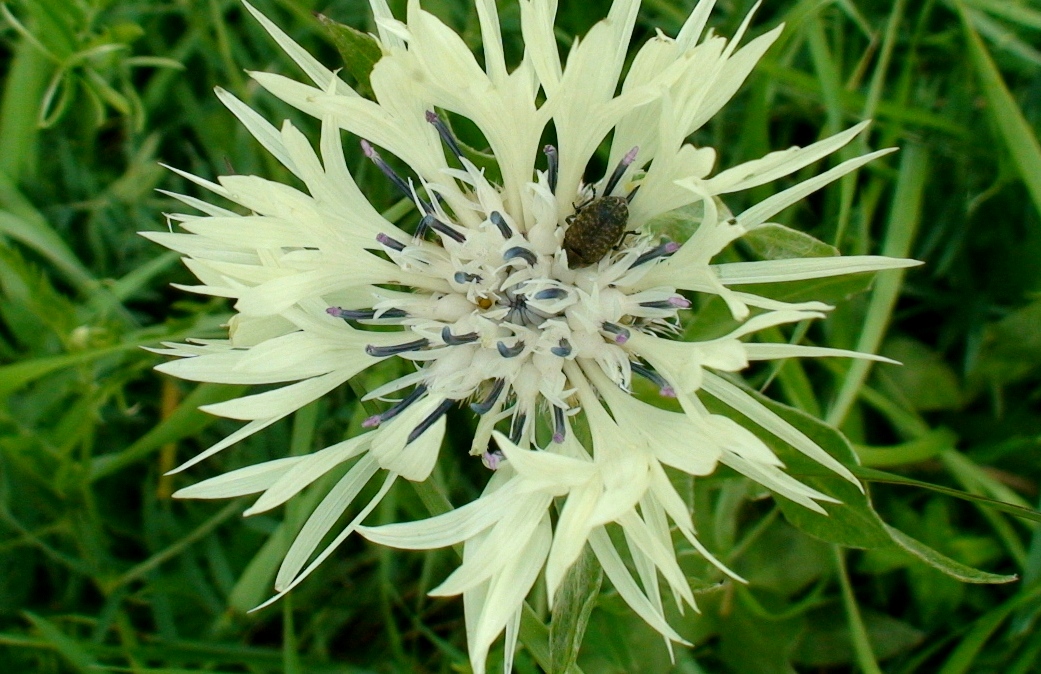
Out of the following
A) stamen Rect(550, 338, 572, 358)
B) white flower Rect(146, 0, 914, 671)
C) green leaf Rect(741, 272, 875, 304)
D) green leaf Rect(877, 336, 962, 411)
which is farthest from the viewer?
green leaf Rect(877, 336, 962, 411)

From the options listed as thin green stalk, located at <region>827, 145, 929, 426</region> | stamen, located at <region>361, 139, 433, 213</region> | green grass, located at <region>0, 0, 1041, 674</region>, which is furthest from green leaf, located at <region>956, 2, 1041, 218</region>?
stamen, located at <region>361, 139, 433, 213</region>

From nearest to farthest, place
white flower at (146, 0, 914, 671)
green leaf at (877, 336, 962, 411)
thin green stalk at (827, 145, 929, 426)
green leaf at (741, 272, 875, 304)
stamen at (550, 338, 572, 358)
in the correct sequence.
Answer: white flower at (146, 0, 914, 671) → stamen at (550, 338, 572, 358) → green leaf at (741, 272, 875, 304) → thin green stalk at (827, 145, 929, 426) → green leaf at (877, 336, 962, 411)

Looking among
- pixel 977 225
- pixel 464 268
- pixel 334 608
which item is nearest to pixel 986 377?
pixel 977 225

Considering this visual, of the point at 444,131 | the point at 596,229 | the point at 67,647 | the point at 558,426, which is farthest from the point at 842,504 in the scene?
the point at 67,647

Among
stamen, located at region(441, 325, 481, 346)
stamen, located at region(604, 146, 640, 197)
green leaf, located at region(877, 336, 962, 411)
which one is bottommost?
green leaf, located at region(877, 336, 962, 411)

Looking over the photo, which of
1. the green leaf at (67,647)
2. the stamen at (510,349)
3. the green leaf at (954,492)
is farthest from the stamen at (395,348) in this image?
the green leaf at (67,647)

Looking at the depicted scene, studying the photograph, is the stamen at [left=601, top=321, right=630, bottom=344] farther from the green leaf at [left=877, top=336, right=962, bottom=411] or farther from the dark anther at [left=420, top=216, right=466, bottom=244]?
the green leaf at [left=877, top=336, right=962, bottom=411]

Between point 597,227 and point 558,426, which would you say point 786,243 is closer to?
point 597,227
